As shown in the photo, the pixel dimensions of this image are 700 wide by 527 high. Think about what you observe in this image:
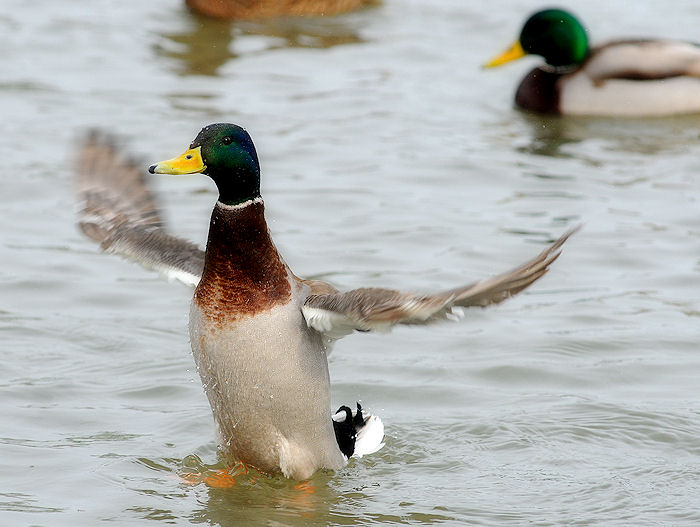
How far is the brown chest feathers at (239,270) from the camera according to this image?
5.47m

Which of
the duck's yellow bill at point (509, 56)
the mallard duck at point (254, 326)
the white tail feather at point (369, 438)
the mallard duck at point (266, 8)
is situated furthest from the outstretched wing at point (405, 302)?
the mallard duck at point (266, 8)

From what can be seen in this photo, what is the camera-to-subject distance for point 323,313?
5.32 metres

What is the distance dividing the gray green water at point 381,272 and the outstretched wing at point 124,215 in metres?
0.83

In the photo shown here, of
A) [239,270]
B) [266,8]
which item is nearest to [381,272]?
[239,270]

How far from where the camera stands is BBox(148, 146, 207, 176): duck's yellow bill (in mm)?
5344

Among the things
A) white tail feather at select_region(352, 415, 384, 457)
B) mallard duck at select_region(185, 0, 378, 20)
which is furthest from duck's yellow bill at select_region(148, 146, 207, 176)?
mallard duck at select_region(185, 0, 378, 20)

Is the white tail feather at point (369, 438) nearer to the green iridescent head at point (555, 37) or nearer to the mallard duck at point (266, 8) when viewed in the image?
the green iridescent head at point (555, 37)

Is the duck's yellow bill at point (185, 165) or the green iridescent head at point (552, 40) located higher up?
the duck's yellow bill at point (185, 165)

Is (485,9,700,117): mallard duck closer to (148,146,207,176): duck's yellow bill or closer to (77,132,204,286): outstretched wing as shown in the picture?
(77,132,204,286): outstretched wing

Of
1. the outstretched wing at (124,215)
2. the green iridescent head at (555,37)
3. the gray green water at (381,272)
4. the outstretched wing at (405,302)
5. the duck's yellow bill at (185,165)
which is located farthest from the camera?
the green iridescent head at (555,37)

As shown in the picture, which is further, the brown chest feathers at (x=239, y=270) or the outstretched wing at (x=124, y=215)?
the outstretched wing at (x=124, y=215)

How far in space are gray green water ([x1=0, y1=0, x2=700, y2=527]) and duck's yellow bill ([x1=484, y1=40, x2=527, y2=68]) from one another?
0.32 metres

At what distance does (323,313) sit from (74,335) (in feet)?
8.38

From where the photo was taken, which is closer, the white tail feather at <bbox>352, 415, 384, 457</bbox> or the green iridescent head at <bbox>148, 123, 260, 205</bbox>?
the green iridescent head at <bbox>148, 123, 260, 205</bbox>
